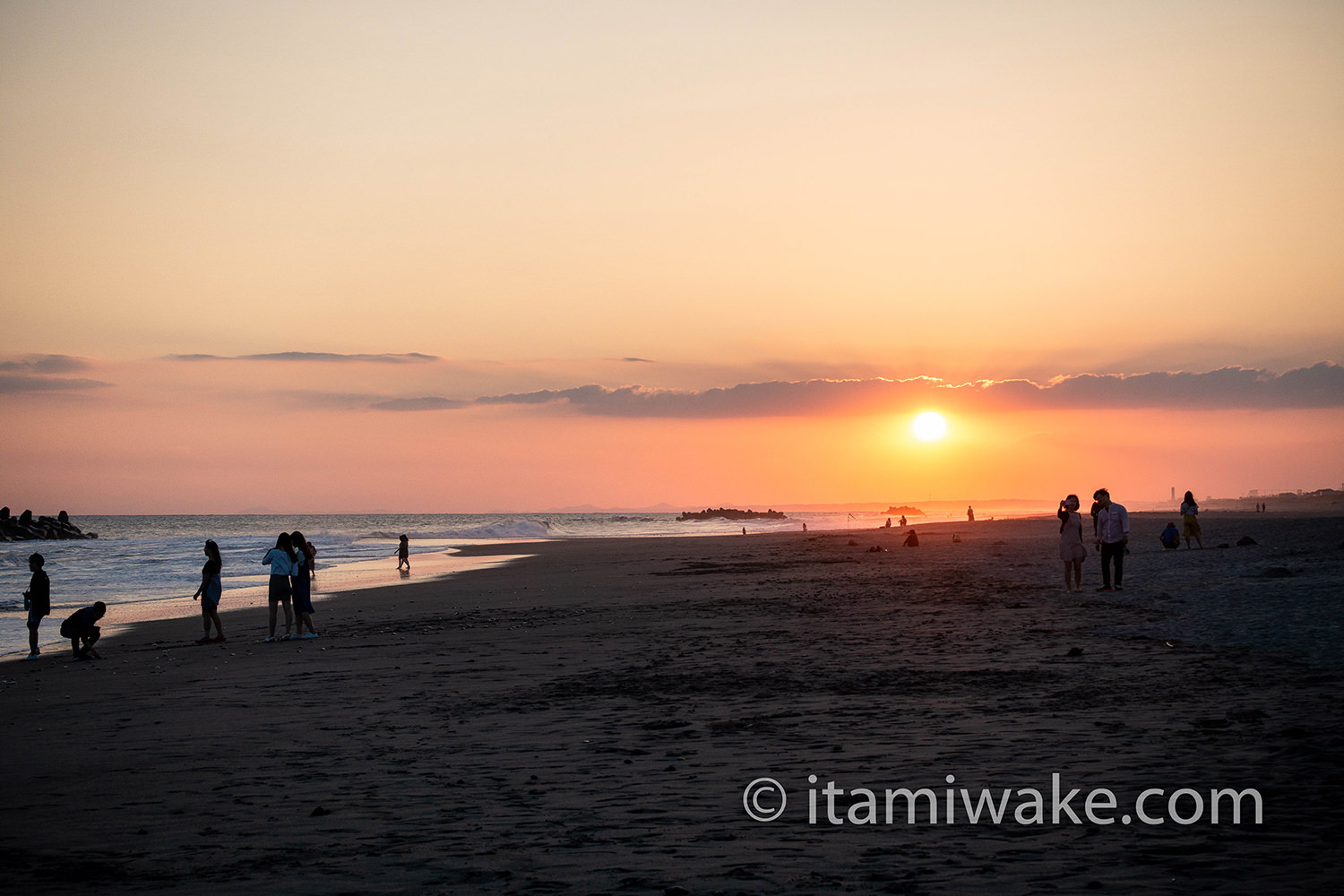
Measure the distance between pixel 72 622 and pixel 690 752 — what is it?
42.0ft

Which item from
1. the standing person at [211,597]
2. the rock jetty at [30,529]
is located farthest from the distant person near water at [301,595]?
the rock jetty at [30,529]

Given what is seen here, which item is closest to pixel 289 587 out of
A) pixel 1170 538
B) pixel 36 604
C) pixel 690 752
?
pixel 36 604

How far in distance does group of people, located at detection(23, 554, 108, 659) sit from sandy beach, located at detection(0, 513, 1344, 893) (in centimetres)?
53

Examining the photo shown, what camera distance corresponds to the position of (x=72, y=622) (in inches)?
627

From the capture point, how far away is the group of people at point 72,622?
52.0 ft

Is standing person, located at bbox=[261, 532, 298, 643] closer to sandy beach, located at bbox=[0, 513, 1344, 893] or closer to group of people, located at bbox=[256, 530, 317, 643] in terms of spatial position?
group of people, located at bbox=[256, 530, 317, 643]

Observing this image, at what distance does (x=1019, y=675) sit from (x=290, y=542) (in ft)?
44.5

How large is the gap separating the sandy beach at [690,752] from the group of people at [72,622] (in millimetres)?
529

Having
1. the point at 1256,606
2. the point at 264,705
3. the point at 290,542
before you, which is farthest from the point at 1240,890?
the point at 290,542

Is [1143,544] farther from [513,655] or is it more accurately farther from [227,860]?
[227,860]

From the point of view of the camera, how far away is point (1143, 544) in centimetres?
3669

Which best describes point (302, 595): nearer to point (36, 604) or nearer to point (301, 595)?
point (301, 595)

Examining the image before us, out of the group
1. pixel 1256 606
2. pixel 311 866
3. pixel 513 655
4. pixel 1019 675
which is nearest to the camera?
pixel 311 866

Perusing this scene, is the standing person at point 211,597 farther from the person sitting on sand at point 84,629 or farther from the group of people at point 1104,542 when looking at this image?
the group of people at point 1104,542
